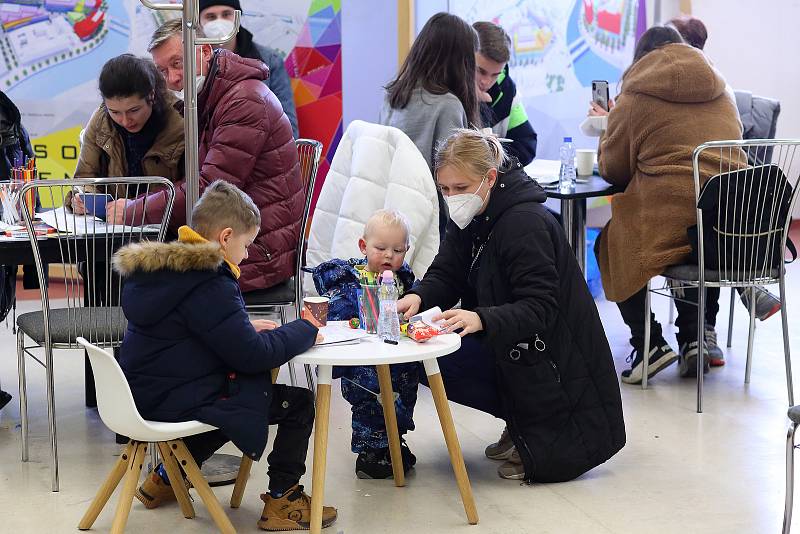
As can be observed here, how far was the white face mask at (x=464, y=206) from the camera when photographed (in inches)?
124

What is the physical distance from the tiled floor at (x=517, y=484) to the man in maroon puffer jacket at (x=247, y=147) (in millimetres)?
676

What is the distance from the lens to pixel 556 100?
6.64 m

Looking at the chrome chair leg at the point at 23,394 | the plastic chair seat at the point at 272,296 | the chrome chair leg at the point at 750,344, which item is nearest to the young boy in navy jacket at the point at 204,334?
the chrome chair leg at the point at 23,394

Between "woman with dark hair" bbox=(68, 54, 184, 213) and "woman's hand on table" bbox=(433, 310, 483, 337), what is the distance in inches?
55.1

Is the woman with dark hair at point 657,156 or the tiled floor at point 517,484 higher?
the woman with dark hair at point 657,156

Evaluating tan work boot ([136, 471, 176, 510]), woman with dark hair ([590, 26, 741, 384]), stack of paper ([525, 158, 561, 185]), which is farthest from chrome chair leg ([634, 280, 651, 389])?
tan work boot ([136, 471, 176, 510])

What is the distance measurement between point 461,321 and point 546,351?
0.39m

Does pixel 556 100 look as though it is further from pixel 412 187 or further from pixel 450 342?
pixel 450 342

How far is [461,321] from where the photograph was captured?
292 centimetres

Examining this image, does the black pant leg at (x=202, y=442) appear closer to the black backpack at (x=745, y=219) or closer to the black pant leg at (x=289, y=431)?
the black pant leg at (x=289, y=431)

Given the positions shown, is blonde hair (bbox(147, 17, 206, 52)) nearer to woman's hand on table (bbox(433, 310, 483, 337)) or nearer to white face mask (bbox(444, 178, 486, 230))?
white face mask (bbox(444, 178, 486, 230))

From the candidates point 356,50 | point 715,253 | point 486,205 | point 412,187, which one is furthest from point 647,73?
point 356,50

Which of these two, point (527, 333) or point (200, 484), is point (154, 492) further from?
point (527, 333)

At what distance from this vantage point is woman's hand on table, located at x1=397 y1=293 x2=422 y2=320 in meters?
3.16
